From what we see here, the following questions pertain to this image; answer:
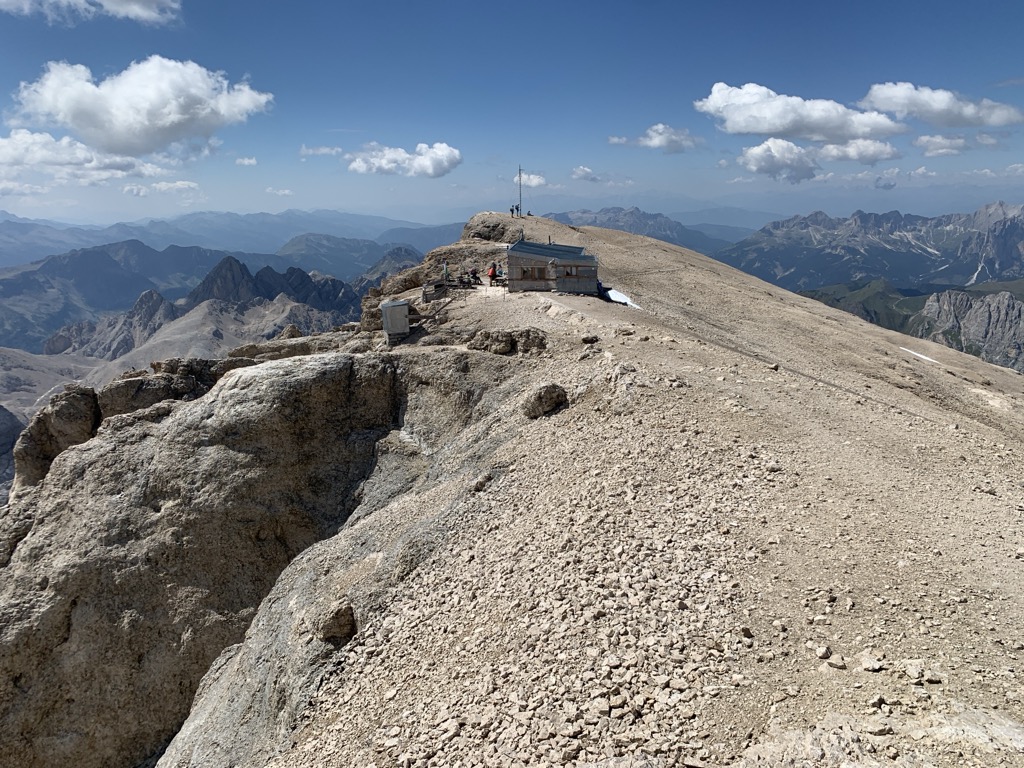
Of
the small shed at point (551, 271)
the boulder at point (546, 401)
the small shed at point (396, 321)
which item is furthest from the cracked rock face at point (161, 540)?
the small shed at point (551, 271)

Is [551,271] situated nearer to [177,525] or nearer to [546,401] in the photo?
[546,401]

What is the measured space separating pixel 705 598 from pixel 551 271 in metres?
31.7

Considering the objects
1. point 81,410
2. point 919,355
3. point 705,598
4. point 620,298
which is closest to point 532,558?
point 705,598

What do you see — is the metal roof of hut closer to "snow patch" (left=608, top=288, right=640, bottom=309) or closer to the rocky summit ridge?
"snow patch" (left=608, top=288, right=640, bottom=309)

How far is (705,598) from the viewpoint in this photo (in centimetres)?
1519

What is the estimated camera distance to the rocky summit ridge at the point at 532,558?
12.8 meters

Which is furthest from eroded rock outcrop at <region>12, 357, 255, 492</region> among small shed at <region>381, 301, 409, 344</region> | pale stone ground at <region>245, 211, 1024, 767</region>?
pale stone ground at <region>245, 211, 1024, 767</region>

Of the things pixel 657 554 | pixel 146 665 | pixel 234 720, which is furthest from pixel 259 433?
pixel 657 554

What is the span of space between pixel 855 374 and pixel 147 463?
138 ft

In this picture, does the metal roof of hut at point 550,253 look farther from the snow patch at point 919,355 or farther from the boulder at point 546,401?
the snow patch at point 919,355

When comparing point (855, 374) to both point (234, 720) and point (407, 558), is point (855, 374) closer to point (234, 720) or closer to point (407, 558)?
point (407, 558)

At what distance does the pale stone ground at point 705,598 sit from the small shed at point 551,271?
15.0 meters

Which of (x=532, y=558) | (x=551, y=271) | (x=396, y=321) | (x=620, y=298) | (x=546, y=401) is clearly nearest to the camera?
(x=532, y=558)

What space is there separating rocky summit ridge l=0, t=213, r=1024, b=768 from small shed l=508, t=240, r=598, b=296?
8.36ft
